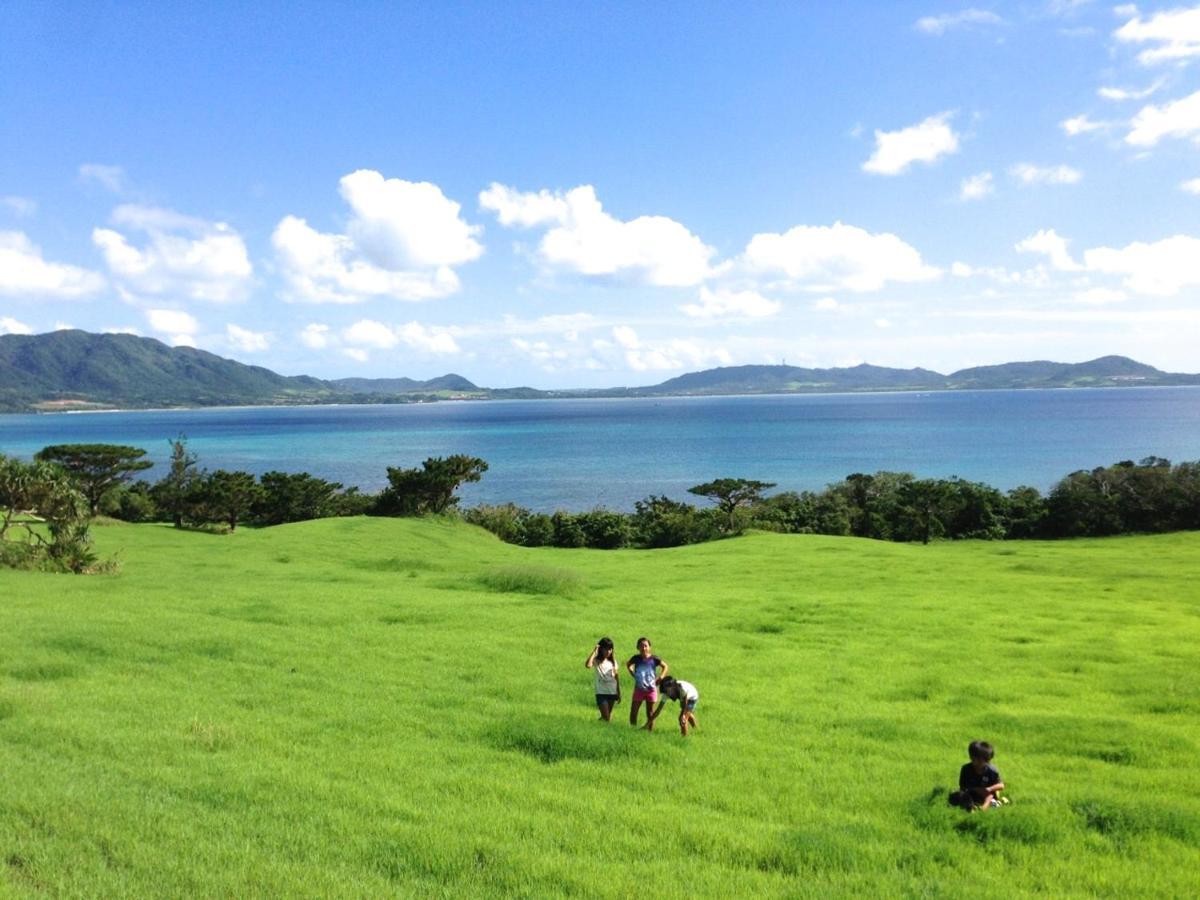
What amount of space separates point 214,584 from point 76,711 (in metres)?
19.6

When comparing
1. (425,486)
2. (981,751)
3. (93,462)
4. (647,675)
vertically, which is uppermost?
(93,462)

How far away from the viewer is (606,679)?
539 inches

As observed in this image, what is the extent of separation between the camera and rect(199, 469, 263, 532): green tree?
194ft

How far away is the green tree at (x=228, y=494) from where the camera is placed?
194 feet

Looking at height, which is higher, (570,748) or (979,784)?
(979,784)

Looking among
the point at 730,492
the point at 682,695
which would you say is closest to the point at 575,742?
the point at 682,695

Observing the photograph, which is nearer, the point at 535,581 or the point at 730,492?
the point at 535,581

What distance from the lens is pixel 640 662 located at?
13516mm

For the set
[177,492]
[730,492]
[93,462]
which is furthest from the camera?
[177,492]

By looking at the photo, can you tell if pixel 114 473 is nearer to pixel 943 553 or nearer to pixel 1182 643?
pixel 943 553

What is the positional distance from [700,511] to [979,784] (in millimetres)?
60030

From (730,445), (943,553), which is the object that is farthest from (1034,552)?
(730,445)

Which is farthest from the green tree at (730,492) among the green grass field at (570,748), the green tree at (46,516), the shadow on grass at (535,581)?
the green tree at (46,516)

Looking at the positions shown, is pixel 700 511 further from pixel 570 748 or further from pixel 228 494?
pixel 570 748
